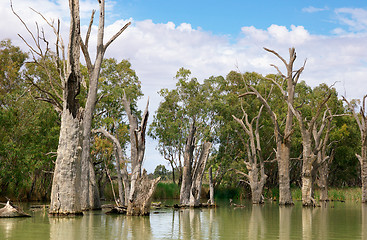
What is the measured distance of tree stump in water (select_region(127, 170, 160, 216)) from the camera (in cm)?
1546

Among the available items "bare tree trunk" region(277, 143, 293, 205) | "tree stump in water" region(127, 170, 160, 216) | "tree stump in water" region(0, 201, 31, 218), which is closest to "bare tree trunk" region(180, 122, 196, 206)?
"tree stump in water" region(127, 170, 160, 216)

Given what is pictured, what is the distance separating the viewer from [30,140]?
25719mm

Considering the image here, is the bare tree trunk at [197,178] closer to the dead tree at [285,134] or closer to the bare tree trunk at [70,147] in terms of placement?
the dead tree at [285,134]

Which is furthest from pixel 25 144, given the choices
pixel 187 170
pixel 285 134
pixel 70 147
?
pixel 285 134

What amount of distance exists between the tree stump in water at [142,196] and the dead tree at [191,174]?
639 centimetres

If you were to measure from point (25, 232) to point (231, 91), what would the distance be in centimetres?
3549

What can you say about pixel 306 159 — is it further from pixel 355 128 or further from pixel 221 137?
pixel 355 128

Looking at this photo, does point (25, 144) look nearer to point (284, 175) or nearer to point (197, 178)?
point (197, 178)

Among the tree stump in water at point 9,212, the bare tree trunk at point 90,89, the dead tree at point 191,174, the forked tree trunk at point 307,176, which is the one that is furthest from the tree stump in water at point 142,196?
the forked tree trunk at point 307,176

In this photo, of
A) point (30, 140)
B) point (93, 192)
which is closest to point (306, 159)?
point (93, 192)

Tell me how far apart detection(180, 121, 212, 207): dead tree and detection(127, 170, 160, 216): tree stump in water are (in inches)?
251

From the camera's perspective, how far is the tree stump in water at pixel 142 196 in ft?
50.7

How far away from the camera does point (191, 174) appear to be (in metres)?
22.6

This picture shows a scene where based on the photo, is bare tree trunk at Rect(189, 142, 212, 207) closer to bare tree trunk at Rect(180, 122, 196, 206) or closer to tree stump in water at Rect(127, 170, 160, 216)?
bare tree trunk at Rect(180, 122, 196, 206)
